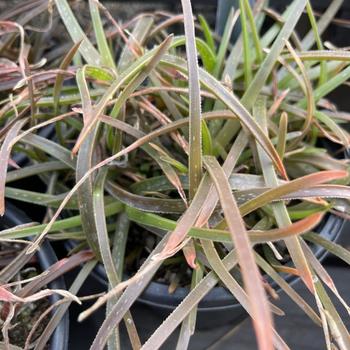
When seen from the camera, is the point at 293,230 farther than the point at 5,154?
No

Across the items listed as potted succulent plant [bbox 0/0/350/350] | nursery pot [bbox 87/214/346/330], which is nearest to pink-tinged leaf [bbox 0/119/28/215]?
potted succulent plant [bbox 0/0/350/350]

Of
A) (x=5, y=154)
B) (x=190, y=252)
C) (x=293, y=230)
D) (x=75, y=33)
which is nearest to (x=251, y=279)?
(x=293, y=230)

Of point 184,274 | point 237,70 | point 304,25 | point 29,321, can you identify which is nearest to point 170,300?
point 184,274

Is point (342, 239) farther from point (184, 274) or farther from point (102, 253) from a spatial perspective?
point (102, 253)

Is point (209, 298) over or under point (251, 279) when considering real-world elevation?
under

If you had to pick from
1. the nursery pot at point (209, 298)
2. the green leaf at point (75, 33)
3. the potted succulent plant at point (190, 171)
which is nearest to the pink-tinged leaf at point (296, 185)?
the potted succulent plant at point (190, 171)

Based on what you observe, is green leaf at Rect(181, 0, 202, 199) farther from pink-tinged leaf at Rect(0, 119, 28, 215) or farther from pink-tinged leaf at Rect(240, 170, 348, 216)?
pink-tinged leaf at Rect(0, 119, 28, 215)

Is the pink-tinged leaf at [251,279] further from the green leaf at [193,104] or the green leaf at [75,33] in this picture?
the green leaf at [75,33]

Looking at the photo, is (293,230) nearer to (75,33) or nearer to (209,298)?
(209,298)
